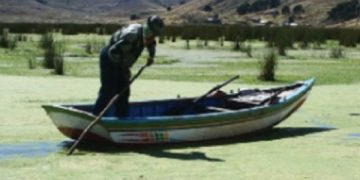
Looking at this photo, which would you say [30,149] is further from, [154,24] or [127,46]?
[154,24]

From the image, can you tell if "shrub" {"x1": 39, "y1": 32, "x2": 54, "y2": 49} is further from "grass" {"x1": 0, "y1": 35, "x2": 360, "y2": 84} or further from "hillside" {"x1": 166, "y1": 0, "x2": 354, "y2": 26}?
"hillside" {"x1": 166, "y1": 0, "x2": 354, "y2": 26}

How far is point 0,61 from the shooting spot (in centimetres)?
1661

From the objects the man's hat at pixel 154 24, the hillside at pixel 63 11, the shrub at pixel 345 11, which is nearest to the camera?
the man's hat at pixel 154 24

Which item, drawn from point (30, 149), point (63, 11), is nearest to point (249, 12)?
point (63, 11)

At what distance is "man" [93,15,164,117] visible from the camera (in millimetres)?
6895

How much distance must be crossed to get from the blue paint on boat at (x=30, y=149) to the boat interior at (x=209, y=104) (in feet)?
1.84

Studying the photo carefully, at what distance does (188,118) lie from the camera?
7188 mm

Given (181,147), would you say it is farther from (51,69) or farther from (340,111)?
(51,69)

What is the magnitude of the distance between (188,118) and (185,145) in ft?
0.87

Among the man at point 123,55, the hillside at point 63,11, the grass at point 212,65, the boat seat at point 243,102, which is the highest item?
the man at point 123,55

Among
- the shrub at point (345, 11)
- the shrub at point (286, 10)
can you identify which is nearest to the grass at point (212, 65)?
the shrub at point (345, 11)

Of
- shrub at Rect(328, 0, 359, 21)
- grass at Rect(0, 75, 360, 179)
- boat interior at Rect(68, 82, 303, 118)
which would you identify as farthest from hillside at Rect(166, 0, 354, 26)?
grass at Rect(0, 75, 360, 179)

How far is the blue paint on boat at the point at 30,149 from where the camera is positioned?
260 inches

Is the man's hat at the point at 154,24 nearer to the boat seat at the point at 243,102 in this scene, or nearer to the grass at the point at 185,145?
the grass at the point at 185,145
